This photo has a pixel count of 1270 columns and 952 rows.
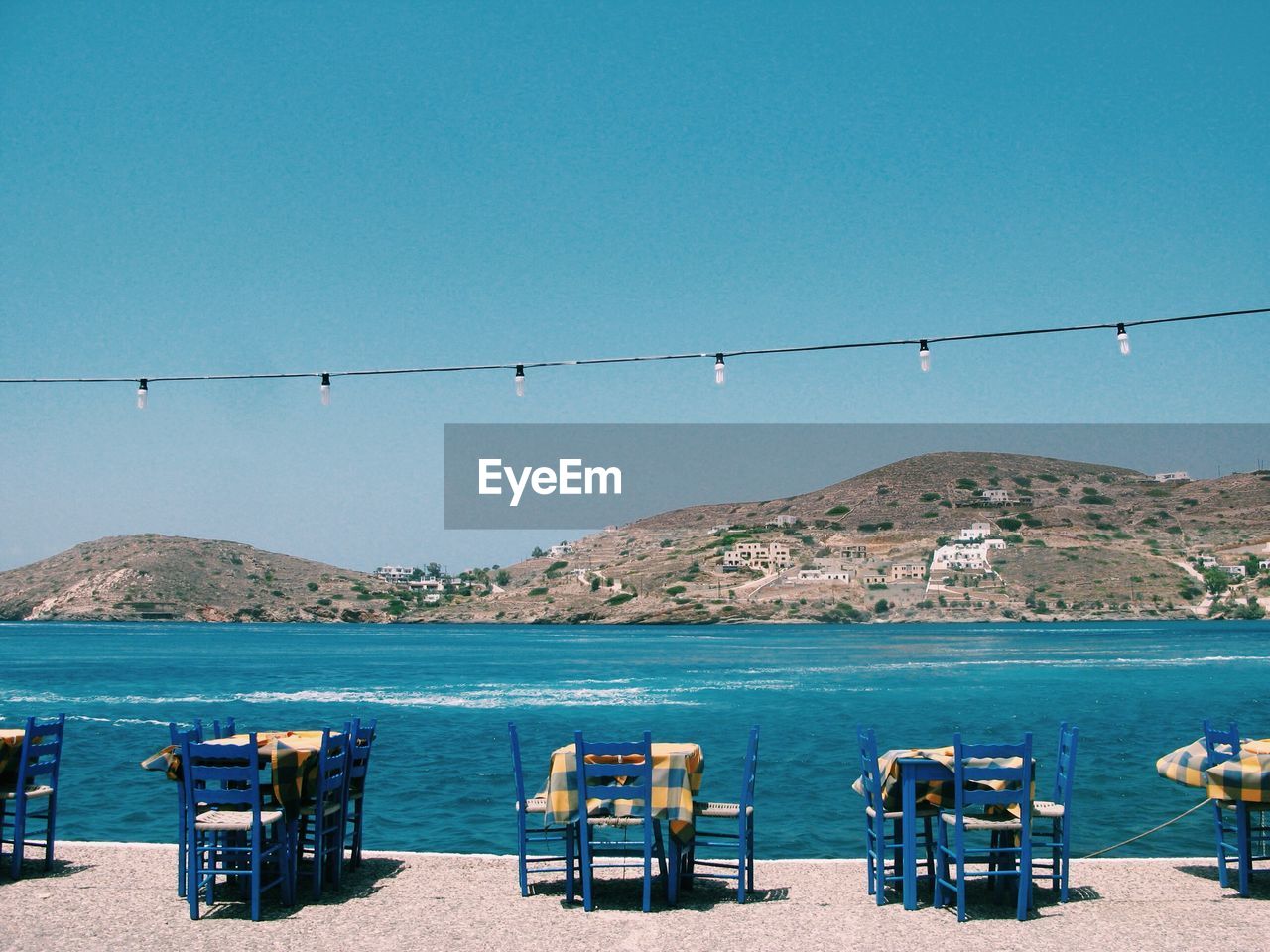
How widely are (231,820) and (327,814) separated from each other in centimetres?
78

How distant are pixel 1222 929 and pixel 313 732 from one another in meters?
6.72

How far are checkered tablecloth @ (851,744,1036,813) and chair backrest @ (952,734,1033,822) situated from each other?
0.03 m

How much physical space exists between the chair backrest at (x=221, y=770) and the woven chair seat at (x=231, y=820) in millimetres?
115

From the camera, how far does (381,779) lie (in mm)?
24016

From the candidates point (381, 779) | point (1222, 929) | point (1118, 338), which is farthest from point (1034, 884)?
point (381, 779)

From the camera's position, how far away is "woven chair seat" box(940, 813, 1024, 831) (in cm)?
871

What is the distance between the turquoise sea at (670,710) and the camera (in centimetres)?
1948

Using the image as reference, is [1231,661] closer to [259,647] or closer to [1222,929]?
[1222,929]

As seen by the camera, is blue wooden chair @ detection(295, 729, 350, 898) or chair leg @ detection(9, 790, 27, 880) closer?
blue wooden chair @ detection(295, 729, 350, 898)

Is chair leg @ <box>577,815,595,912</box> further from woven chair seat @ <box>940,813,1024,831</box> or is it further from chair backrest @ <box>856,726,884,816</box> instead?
woven chair seat @ <box>940,813,1024,831</box>

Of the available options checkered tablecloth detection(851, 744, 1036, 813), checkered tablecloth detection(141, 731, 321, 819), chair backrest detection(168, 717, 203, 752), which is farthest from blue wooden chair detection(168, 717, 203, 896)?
checkered tablecloth detection(851, 744, 1036, 813)

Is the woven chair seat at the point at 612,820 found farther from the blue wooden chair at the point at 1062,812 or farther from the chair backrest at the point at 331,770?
the blue wooden chair at the point at 1062,812

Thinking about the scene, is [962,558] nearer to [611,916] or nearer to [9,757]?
[611,916]

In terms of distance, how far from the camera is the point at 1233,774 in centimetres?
881
